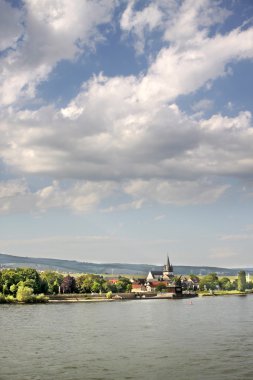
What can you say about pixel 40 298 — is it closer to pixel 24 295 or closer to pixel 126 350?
pixel 24 295

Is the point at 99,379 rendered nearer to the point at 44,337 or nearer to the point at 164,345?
the point at 164,345

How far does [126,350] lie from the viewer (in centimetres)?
5825

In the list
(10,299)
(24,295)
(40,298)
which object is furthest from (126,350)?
(40,298)

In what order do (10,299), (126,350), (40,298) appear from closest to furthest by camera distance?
1. (126,350)
2. (10,299)
3. (40,298)

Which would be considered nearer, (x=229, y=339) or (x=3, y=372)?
(x=3, y=372)

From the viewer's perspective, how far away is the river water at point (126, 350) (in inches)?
1810

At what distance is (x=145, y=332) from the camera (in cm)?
7694

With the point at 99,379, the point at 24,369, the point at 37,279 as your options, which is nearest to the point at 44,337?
the point at 24,369

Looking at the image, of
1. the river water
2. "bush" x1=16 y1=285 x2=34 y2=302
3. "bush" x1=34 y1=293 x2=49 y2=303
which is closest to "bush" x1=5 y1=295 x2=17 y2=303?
"bush" x1=16 y1=285 x2=34 y2=302

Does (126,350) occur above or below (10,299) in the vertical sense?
below

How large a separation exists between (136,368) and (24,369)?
10967mm

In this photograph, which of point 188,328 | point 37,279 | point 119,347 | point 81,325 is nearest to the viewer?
point 119,347

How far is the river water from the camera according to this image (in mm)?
45969

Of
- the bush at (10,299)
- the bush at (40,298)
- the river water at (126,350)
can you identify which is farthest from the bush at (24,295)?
the river water at (126,350)
